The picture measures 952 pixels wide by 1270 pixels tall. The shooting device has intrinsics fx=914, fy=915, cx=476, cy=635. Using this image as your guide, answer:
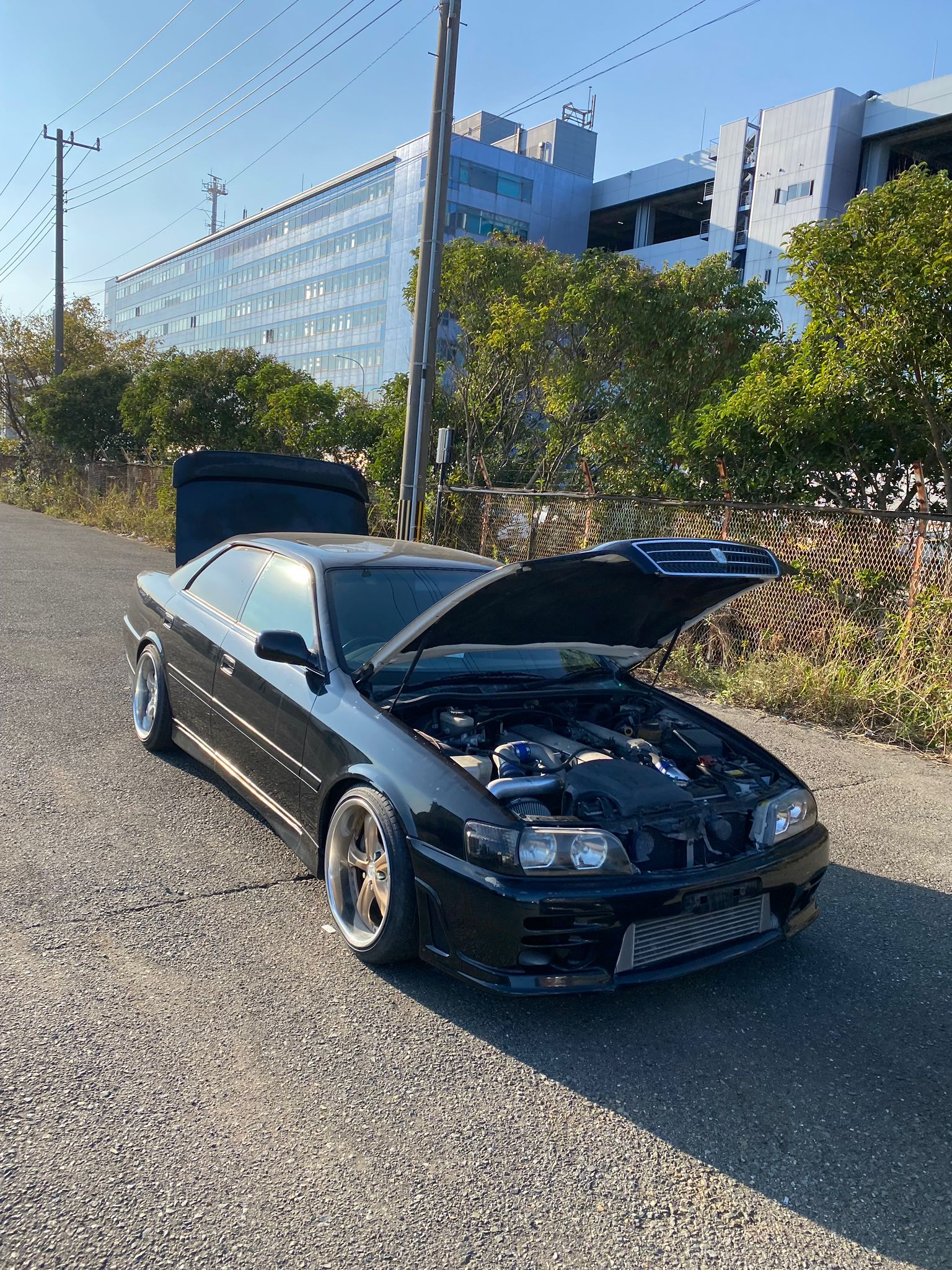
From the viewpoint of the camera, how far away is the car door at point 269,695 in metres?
3.75

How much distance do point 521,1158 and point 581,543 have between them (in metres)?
7.59

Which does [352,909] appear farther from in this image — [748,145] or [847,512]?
[748,145]

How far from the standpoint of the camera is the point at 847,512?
7395 mm

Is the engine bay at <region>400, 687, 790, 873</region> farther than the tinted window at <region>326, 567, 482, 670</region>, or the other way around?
the tinted window at <region>326, 567, 482, 670</region>

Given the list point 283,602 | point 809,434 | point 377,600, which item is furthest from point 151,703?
point 809,434

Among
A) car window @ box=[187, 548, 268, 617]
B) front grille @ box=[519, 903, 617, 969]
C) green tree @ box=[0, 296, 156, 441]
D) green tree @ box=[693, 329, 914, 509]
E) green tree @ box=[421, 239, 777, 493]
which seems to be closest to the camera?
front grille @ box=[519, 903, 617, 969]

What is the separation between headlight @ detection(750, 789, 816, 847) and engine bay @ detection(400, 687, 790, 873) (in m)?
0.03

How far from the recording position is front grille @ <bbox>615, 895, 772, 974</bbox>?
2.87m

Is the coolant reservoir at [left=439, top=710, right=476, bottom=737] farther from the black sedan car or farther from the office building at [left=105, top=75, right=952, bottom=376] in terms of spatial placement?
the office building at [left=105, top=75, right=952, bottom=376]

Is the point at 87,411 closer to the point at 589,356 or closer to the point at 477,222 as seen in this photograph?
the point at 589,356

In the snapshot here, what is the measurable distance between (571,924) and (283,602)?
2.19 metres

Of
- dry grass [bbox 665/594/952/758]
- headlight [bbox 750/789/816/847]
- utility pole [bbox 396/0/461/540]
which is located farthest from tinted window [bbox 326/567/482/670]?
utility pole [bbox 396/0/461/540]

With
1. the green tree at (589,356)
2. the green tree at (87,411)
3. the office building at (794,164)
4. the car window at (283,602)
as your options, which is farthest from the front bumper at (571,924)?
the office building at (794,164)

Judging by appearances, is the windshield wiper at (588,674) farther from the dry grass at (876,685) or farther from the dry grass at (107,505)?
the dry grass at (107,505)
